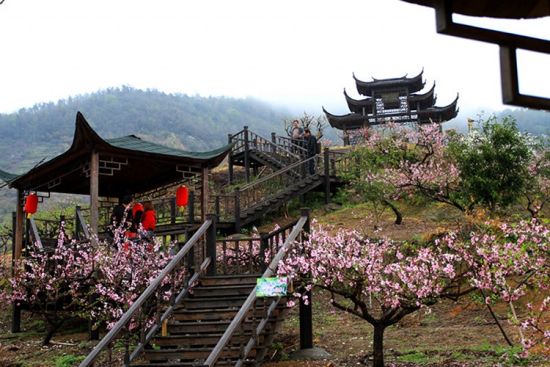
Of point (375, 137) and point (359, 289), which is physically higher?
point (375, 137)

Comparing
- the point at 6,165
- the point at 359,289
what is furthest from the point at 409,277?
the point at 6,165

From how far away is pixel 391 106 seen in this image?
48.1 m

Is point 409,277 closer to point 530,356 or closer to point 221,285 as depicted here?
point 530,356

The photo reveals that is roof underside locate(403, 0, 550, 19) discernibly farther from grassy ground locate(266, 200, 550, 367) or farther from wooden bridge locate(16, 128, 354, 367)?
grassy ground locate(266, 200, 550, 367)

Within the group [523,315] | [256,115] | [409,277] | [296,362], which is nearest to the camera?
[409,277]

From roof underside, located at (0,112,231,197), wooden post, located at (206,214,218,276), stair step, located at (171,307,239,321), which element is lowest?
stair step, located at (171,307,239,321)

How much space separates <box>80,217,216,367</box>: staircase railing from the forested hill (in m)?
64.3

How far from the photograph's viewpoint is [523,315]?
1291 cm

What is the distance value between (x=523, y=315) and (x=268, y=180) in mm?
11696

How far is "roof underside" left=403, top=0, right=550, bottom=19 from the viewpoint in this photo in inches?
154

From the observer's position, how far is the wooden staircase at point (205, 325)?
29.6 ft

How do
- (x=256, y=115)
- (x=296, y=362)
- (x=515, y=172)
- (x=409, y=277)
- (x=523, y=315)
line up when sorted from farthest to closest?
(x=256, y=115)
(x=515, y=172)
(x=523, y=315)
(x=296, y=362)
(x=409, y=277)

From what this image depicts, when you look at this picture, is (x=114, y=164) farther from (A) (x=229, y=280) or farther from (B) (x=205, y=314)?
(B) (x=205, y=314)

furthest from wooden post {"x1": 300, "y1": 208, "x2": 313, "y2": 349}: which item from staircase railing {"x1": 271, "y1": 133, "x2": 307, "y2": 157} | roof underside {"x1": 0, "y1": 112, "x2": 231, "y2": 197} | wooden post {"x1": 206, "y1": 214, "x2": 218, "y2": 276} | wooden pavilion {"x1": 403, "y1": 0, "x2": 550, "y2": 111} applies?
staircase railing {"x1": 271, "y1": 133, "x2": 307, "y2": 157}
